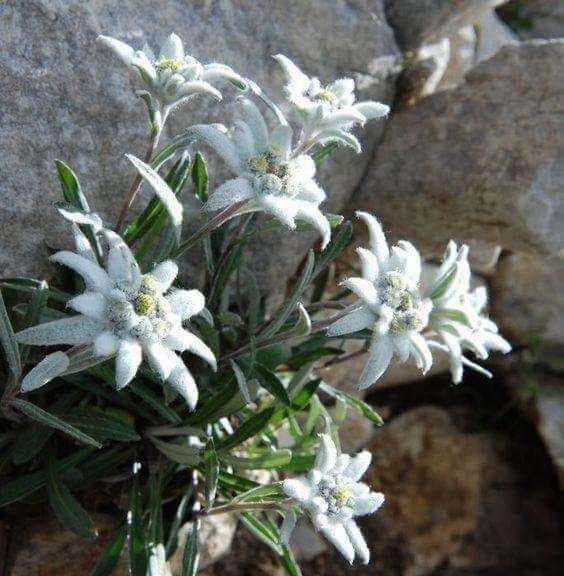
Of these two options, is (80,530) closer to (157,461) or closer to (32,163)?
(157,461)

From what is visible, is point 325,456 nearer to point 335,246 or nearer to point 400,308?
point 400,308

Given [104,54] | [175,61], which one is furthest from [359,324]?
[104,54]

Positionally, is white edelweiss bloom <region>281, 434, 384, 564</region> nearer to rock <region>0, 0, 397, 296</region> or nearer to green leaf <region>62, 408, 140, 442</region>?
green leaf <region>62, 408, 140, 442</region>

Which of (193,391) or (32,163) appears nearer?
(193,391)

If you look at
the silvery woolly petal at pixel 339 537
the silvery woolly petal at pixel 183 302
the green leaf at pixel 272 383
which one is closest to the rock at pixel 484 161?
the green leaf at pixel 272 383

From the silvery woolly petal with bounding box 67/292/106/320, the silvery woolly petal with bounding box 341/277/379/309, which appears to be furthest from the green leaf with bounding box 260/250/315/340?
the silvery woolly petal with bounding box 67/292/106/320

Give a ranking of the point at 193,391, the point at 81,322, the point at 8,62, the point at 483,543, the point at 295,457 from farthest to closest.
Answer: the point at 483,543 < the point at 295,457 < the point at 8,62 < the point at 193,391 < the point at 81,322

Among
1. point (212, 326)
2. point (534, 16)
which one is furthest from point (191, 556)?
point (534, 16)
